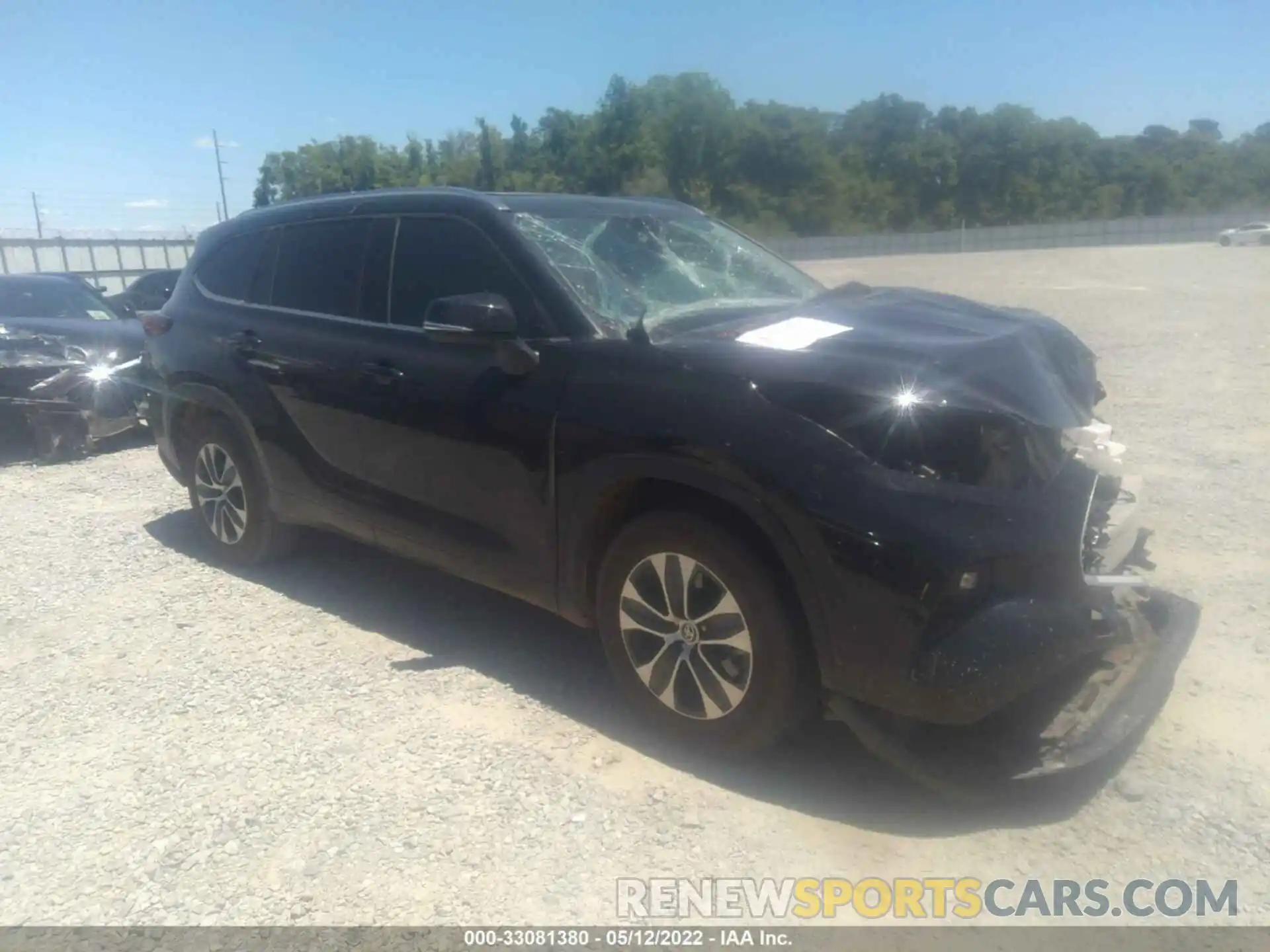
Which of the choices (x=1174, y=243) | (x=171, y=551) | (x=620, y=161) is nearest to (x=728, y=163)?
(x=620, y=161)

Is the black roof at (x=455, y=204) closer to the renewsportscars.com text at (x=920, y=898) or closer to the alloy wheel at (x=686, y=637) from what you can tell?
the alloy wheel at (x=686, y=637)

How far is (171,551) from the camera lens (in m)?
5.64

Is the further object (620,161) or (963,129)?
(963,129)

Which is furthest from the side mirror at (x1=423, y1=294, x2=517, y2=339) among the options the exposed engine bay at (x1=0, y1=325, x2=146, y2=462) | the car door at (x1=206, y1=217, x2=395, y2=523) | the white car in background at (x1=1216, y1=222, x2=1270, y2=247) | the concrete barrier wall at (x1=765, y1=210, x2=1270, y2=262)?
the white car in background at (x1=1216, y1=222, x2=1270, y2=247)

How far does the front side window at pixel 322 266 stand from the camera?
14.6 ft

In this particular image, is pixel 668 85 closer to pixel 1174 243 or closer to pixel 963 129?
pixel 963 129

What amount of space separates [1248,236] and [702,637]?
54.0 meters

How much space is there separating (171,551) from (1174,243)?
58.0m

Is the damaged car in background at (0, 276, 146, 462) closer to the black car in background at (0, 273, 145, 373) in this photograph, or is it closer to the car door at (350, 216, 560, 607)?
the black car in background at (0, 273, 145, 373)

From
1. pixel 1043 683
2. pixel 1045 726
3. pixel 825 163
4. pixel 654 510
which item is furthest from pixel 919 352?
pixel 825 163

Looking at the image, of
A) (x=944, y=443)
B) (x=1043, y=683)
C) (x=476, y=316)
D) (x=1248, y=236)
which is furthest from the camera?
(x=1248, y=236)

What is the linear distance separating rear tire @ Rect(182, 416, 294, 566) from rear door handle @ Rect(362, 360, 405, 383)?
43.0 inches

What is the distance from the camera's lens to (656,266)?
4.05m

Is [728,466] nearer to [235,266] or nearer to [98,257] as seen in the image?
[235,266]
